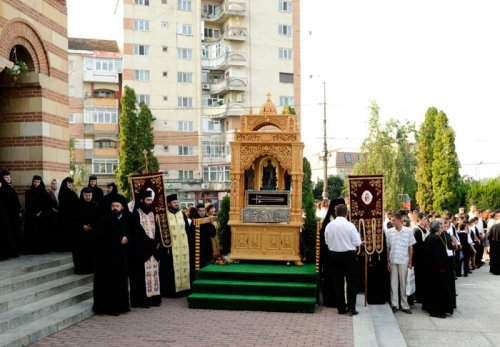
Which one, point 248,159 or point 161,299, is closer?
point 161,299

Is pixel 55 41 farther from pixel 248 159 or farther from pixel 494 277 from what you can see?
pixel 494 277

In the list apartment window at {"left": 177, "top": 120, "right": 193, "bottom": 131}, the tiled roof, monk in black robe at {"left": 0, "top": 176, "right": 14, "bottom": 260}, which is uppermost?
the tiled roof

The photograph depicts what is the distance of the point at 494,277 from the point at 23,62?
1346cm

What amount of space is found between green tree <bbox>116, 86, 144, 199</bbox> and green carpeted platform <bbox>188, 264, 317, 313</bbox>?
3060cm

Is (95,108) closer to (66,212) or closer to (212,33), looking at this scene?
(212,33)

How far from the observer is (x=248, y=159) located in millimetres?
12320

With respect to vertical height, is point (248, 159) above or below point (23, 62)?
below

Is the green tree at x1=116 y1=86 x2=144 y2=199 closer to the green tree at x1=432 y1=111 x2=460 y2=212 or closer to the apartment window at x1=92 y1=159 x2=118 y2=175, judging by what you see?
the apartment window at x1=92 y1=159 x2=118 y2=175

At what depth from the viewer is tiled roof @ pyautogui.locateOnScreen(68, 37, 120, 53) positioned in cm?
4789

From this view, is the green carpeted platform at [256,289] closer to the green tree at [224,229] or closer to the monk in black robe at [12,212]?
the green tree at [224,229]

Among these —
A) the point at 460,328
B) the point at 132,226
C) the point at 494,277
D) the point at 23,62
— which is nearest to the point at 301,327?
the point at 460,328

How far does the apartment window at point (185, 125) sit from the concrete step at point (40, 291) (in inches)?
1450

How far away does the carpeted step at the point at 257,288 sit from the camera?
997 cm

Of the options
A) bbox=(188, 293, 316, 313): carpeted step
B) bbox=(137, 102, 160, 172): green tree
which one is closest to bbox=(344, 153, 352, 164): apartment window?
bbox=(137, 102, 160, 172): green tree
